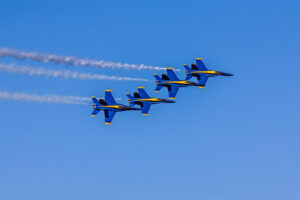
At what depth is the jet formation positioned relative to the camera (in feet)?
406

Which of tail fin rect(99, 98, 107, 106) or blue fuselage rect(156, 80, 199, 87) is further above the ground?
blue fuselage rect(156, 80, 199, 87)

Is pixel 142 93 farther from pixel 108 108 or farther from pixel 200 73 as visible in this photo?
pixel 200 73

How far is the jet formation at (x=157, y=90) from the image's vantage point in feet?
406

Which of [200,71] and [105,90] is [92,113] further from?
[200,71]

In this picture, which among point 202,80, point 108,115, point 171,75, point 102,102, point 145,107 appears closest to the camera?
point 102,102

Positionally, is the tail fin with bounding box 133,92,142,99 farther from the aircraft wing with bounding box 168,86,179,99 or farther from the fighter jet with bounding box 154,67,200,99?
the aircraft wing with bounding box 168,86,179,99

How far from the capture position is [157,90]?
126m

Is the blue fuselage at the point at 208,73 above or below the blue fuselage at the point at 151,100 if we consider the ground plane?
above

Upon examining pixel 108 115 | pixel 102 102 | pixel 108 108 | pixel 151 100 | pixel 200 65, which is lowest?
pixel 108 115

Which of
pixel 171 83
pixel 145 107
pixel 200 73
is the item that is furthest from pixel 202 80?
pixel 145 107

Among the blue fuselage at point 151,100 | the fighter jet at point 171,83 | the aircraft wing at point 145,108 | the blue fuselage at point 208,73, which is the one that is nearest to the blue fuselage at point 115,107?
the blue fuselage at point 151,100

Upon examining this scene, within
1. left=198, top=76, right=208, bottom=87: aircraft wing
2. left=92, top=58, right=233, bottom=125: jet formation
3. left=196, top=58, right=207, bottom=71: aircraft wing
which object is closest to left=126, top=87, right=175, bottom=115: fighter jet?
left=92, top=58, right=233, bottom=125: jet formation

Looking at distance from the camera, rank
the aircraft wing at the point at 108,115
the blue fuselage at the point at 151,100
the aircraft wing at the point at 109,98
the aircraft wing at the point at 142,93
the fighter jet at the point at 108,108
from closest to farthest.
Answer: the fighter jet at the point at 108,108 < the blue fuselage at the point at 151,100 < the aircraft wing at the point at 108,115 < the aircraft wing at the point at 109,98 < the aircraft wing at the point at 142,93

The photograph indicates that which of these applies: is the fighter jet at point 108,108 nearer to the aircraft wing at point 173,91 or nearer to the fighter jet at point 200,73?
the aircraft wing at point 173,91
